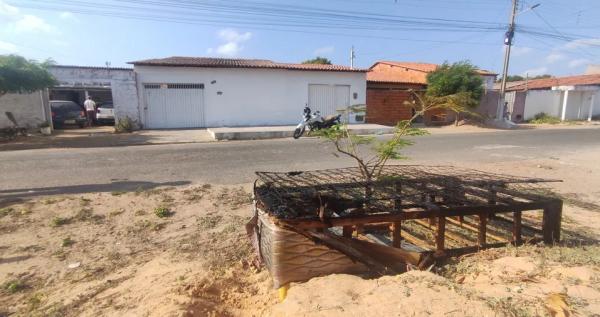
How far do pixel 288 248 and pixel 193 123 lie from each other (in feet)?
52.9

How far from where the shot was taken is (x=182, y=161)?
343 inches

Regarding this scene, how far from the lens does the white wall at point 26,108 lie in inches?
595

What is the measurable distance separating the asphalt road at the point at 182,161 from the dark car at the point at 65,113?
24.6 feet

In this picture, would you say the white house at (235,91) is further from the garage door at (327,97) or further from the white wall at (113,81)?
the white wall at (113,81)

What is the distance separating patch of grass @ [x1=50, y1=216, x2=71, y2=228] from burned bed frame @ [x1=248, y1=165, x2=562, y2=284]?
2496mm

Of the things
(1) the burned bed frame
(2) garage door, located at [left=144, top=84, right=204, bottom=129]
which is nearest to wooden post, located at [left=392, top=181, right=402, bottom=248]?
(1) the burned bed frame

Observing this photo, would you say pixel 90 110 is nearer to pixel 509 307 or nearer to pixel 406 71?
pixel 509 307

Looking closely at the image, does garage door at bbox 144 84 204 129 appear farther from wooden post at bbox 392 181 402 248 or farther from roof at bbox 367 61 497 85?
wooden post at bbox 392 181 402 248

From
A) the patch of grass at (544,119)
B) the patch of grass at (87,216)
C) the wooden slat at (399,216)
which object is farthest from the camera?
the patch of grass at (544,119)

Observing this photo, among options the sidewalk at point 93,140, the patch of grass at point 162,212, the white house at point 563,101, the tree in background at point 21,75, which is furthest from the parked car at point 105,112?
the white house at point 563,101

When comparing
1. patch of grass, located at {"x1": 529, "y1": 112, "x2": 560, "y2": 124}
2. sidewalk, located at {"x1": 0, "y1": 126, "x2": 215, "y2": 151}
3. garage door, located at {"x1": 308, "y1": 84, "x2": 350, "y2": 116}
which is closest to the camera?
sidewalk, located at {"x1": 0, "y1": 126, "x2": 215, "y2": 151}

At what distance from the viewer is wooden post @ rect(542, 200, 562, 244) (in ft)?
11.9

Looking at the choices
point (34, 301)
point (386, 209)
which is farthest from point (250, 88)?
point (34, 301)

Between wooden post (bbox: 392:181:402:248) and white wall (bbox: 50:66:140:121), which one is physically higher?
white wall (bbox: 50:66:140:121)
